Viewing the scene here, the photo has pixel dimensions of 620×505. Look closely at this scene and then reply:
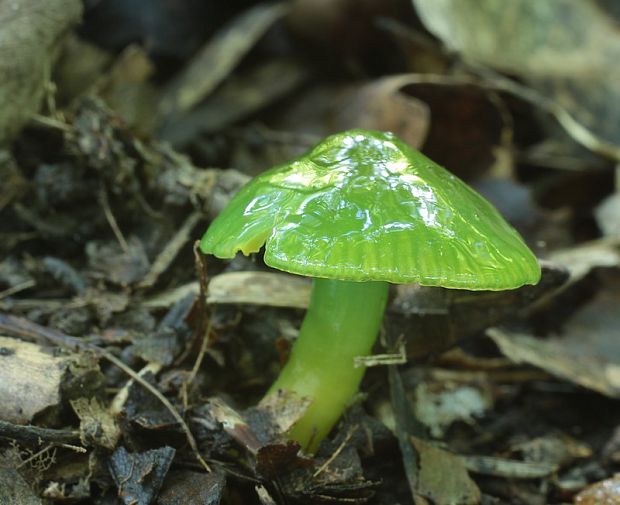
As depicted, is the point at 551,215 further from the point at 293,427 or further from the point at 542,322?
the point at 293,427

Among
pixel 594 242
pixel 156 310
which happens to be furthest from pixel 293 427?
pixel 594 242

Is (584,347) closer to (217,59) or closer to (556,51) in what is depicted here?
(556,51)

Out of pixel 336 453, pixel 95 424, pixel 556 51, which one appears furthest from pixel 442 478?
pixel 556 51

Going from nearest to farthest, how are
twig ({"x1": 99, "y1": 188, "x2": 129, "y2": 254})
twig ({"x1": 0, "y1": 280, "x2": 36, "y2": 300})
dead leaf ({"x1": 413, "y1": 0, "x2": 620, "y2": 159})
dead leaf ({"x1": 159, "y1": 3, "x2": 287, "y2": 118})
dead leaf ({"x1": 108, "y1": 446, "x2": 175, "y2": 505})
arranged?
dead leaf ({"x1": 108, "y1": 446, "x2": 175, "y2": 505}), twig ({"x1": 0, "y1": 280, "x2": 36, "y2": 300}), twig ({"x1": 99, "y1": 188, "x2": 129, "y2": 254}), dead leaf ({"x1": 159, "y1": 3, "x2": 287, "y2": 118}), dead leaf ({"x1": 413, "y1": 0, "x2": 620, "y2": 159})

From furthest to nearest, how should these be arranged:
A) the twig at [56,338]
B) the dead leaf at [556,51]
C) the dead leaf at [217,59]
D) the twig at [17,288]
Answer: the dead leaf at [556,51]
the dead leaf at [217,59]
the twig at [17,288]
the twig at [56,338]

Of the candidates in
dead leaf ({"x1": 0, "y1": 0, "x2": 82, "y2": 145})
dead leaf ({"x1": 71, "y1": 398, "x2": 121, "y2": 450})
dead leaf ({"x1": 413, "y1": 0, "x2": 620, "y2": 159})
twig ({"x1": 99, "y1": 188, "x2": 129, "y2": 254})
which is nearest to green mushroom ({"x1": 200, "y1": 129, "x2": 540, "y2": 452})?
dead leaf ({"x1": 71, "y1": 398, "x2": 121, "y2": 450})

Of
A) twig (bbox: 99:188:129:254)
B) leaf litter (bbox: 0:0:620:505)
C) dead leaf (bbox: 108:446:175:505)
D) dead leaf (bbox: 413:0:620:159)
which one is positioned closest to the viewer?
dead leaf (bbox: 108:446:175:505)

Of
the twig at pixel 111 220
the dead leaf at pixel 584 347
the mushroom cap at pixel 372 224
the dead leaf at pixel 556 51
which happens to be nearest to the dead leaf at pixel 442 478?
the dead leaf at pixel 584 347

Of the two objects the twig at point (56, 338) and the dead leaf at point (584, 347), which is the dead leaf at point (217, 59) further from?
the dead leaf at point (584, 347)

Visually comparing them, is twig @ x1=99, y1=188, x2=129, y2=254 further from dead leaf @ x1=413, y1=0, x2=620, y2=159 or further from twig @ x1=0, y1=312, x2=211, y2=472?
dead leaf @ x1=413, y1=0, x2=620, y2=159
